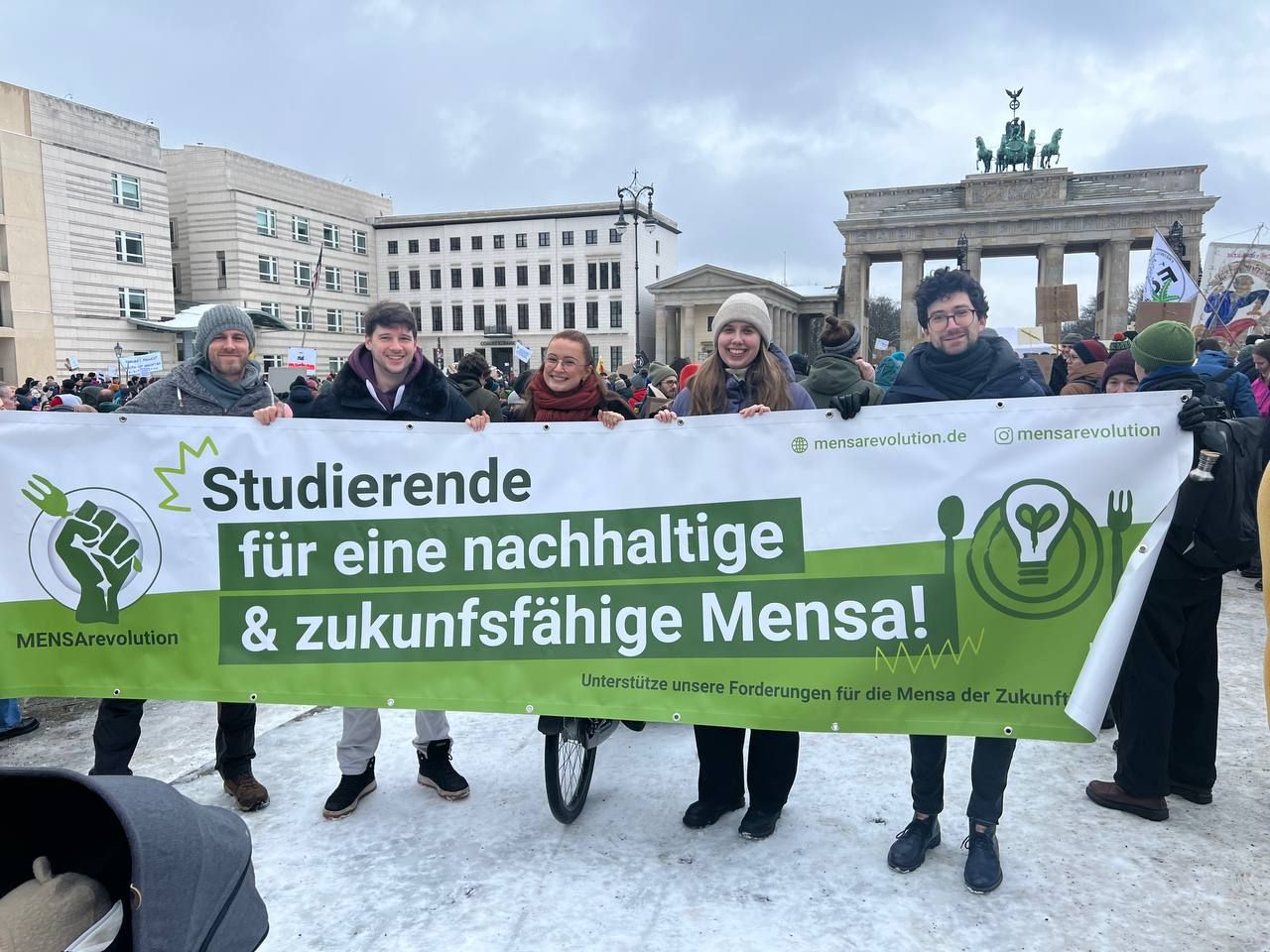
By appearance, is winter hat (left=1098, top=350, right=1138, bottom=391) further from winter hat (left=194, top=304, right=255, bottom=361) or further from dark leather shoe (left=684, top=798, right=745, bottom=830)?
winter hat (left=194, top=304, right=255, bottom=361)

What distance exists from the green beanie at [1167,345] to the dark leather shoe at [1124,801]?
1.82 m

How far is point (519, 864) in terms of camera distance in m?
3.31

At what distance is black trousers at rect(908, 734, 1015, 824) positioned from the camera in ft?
10.5

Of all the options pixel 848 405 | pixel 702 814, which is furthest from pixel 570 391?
pixel 702 814

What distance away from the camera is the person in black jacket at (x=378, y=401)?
374 cm

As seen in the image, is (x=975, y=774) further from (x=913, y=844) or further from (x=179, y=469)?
(x=179, y=469)

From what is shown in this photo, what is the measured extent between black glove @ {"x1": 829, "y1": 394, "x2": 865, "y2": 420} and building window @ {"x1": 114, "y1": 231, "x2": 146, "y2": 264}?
56.2 m

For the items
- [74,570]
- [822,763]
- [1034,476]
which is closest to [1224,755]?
[822,763]

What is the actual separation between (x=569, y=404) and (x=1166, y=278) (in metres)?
10.7

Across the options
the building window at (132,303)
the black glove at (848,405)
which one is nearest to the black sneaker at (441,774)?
the black glove at (848,405)

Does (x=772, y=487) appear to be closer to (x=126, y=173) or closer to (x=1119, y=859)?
(x=1119, y=859)

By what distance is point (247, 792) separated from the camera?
378 cm

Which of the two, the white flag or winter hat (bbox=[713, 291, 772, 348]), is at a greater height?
the white flag

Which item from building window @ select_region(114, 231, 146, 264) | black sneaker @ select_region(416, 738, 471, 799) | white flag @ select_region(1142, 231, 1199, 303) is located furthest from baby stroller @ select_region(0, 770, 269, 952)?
building window @ select_region(114, 231, 146, 264)
